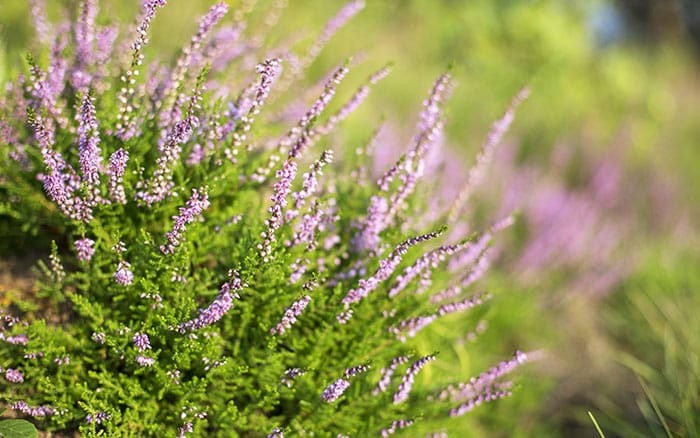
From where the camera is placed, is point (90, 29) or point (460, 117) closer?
point (90, 29)

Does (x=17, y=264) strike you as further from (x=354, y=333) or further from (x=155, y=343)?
(x=354, y=333)

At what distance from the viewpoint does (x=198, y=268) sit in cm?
217

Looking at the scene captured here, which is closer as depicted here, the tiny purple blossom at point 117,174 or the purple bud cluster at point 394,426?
the tiny purple blossom at point 117,174

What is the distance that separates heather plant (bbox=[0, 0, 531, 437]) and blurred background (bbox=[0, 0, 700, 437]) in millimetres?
492

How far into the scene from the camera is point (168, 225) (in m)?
1.99

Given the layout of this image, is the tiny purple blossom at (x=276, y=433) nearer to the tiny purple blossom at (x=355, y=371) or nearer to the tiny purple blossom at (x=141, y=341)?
the tiny purple blossom at (x=355, y=371)

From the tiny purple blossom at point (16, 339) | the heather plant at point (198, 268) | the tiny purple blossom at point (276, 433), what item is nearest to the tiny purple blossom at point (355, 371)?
the heather plant at point (198, 268)

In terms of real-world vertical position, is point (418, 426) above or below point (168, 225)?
below

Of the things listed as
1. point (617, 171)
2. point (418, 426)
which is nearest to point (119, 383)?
point (418, 426)

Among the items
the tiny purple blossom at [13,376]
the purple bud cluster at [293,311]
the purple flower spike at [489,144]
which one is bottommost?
the purple bud cluster at [293,311]

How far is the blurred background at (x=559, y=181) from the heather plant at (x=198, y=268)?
49 cm

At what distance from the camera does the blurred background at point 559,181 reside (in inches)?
139

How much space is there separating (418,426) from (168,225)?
1.21 metres

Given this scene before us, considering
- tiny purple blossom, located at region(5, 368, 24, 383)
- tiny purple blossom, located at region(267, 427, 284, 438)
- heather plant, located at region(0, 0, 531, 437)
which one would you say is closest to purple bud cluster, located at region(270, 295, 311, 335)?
heather plant, located at region(0, 0, 531, 437)
